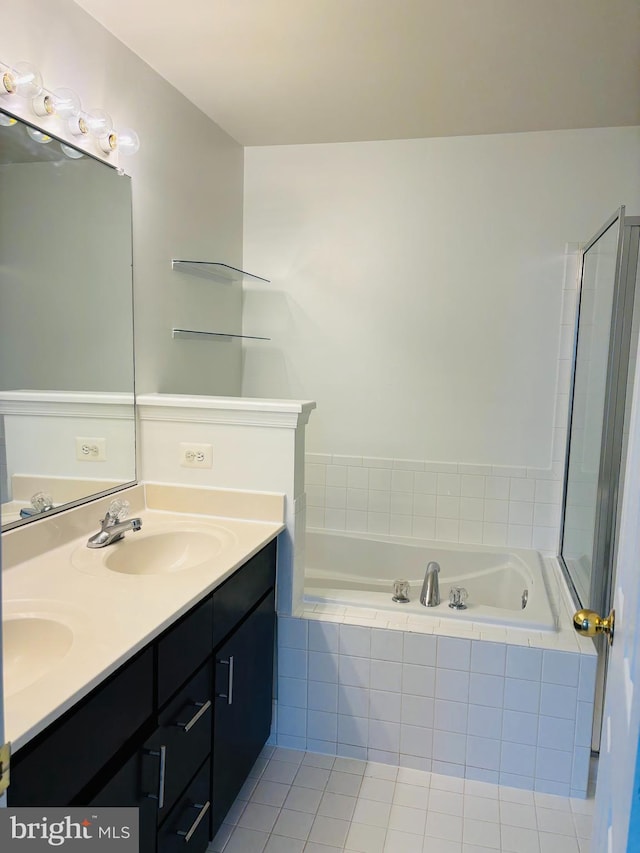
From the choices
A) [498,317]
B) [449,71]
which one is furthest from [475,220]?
[449,71]

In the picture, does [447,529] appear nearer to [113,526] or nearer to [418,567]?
[418,567]

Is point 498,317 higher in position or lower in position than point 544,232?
lower

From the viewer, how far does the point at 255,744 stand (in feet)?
6.91

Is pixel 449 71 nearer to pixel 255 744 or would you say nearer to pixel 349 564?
pixel 349 564

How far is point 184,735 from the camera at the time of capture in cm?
152

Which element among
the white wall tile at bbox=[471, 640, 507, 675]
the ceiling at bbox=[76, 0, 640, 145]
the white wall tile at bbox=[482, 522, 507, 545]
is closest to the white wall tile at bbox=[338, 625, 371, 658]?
the white wall tile at bbox=[471, 640, 507, 675]

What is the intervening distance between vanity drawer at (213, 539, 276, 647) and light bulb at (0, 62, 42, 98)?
4.61ft

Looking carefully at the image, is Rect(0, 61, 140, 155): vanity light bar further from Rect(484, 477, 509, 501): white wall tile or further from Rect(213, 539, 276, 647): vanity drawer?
Rect(484, 477, 509, 501): white wall tile

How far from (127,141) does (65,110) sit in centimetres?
27

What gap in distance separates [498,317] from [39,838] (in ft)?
8.82

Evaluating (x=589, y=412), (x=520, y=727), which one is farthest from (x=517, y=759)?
(x=589, y=412)

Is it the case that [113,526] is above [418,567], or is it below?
above

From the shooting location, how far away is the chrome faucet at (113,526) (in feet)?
6.14
